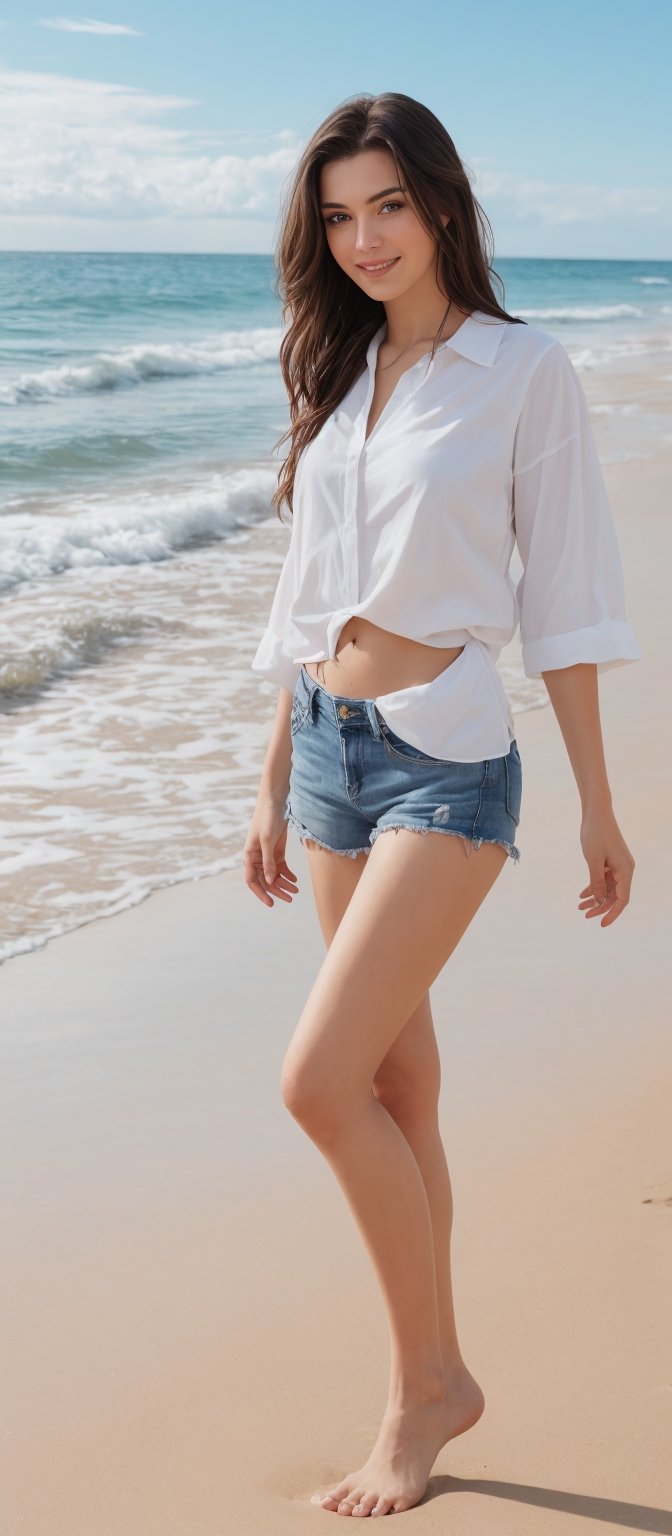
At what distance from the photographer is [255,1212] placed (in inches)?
111

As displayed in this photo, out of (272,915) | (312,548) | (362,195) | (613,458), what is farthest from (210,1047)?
(613,458)

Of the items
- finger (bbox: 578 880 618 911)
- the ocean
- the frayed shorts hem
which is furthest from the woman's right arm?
the ocean

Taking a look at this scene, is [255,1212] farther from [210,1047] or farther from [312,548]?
[312,548]

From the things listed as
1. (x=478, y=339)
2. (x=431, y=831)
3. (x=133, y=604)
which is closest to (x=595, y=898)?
(x=431, y=831)

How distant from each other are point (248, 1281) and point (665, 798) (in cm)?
262

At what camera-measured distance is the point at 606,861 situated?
215 cm

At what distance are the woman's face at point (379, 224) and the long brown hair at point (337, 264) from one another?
0.06 feet

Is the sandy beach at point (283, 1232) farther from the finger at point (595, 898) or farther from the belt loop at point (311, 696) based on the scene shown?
the belt loop at point (311, 696)

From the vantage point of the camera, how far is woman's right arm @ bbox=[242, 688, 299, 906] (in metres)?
2.45

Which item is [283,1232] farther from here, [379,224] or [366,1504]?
[379,224]

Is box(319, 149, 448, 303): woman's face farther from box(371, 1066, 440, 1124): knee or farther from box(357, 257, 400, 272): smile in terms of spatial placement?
box(371, 1066, 440, 1124): knee

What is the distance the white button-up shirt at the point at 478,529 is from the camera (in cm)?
204

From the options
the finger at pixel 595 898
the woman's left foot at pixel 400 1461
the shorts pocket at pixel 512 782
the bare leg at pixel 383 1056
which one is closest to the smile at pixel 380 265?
the shorts pocket at pixel 512 782

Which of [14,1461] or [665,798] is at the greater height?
[665,798]
